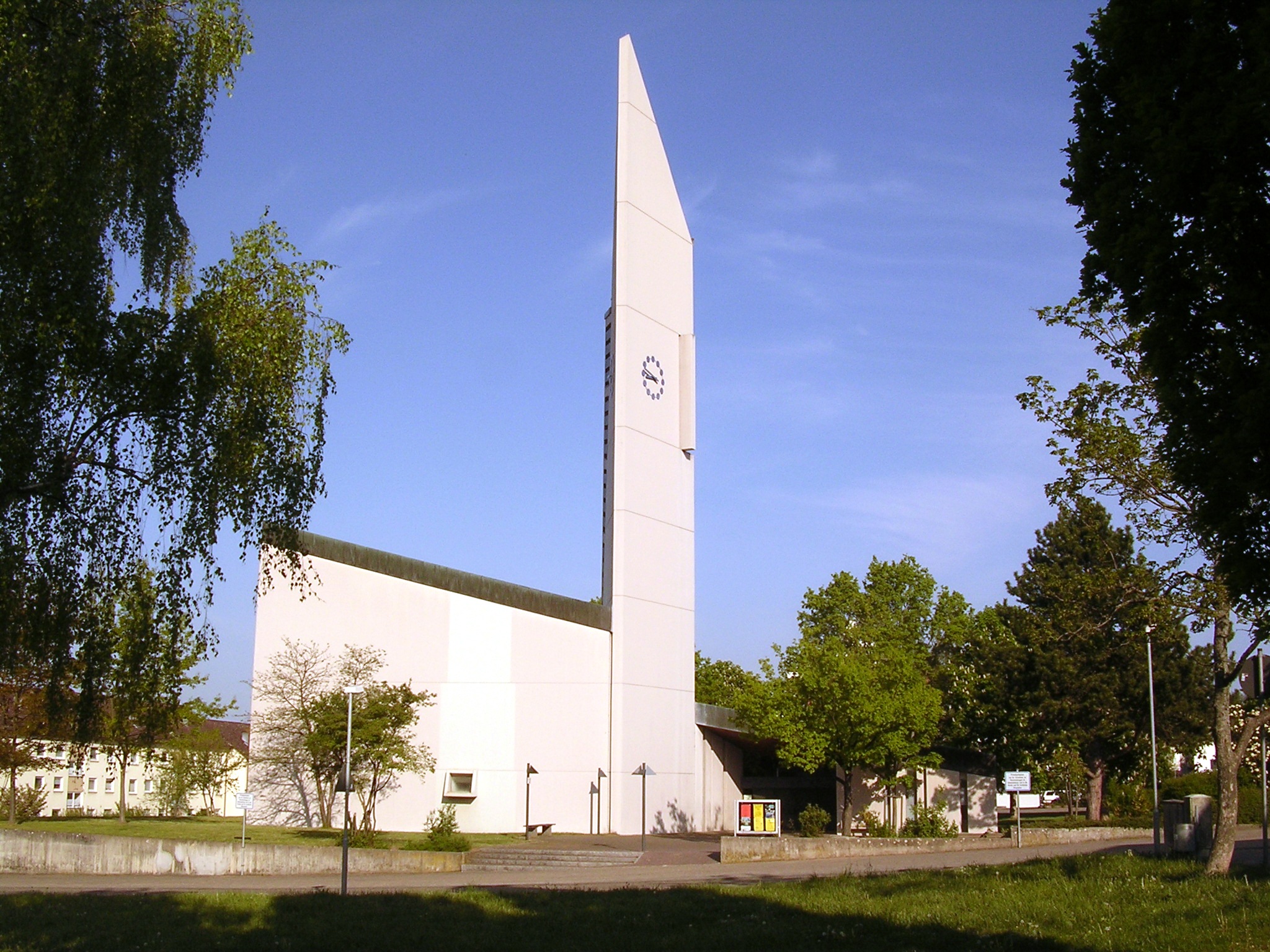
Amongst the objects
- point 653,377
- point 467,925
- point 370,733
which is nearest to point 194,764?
point 370,733

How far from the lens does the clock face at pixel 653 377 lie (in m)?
42.5

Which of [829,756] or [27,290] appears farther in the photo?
[829,756]

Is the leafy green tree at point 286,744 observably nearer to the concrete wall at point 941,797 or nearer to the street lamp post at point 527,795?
the street lamp post at point 527,795

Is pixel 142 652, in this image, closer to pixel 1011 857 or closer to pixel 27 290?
pixel 27 290

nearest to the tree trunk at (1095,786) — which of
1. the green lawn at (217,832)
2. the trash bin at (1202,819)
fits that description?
the green lawn at (217,832)

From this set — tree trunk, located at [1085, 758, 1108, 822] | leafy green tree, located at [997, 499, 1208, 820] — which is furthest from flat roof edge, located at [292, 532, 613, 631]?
tree trunk, located at [1085, 758, 1108, 822]

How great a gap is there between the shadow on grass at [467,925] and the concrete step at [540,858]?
11.6m

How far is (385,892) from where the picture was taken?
19.2 m

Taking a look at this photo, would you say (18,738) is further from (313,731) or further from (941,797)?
(941,797)

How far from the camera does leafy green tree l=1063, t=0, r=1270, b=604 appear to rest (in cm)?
784

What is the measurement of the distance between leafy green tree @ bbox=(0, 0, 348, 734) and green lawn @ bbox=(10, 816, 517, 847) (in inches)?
734

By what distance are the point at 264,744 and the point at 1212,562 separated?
27.7 m

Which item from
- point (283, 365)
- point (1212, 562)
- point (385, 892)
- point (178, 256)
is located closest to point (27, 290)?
point (178, 256)

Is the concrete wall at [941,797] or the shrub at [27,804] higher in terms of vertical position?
the shrub at [27,804]
